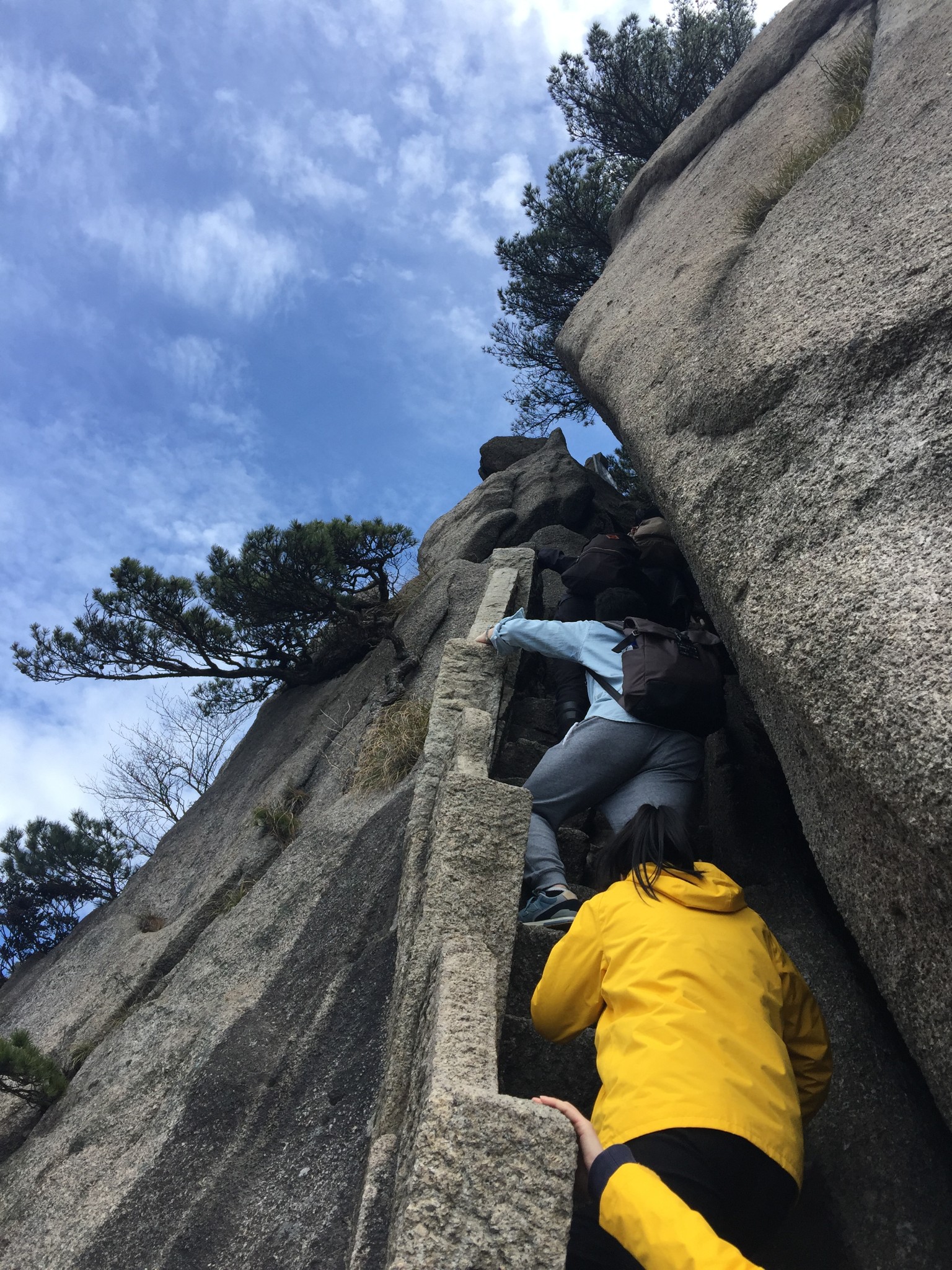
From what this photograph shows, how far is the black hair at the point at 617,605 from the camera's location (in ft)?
18.4

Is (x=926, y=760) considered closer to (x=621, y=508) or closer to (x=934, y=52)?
(x=934, y=52)

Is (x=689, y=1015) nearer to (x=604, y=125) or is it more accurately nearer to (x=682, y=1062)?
(x=682, y=1062)

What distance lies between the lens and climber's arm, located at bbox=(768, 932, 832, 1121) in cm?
286

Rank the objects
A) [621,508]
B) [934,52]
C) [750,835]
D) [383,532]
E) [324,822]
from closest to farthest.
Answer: [934,52]
[750,835]
[324,822]
[383,532]
[621,508]

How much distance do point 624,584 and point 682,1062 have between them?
13.8ft

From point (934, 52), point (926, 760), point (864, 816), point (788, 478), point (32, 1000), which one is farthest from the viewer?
point (32, 1000)

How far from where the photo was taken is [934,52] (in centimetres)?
456

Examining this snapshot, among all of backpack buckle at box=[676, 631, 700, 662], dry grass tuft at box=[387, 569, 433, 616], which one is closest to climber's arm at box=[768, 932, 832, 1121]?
backpack buckle at box=[676, 631, 700, 662]

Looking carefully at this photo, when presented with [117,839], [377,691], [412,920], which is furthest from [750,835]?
[117,839]

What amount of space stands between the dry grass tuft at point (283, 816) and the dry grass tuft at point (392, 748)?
75cm

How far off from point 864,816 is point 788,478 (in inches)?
55.1

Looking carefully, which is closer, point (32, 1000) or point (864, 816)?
point (864, 816)

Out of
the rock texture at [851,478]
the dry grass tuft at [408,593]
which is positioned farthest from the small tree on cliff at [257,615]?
the rock texture at [851,478]

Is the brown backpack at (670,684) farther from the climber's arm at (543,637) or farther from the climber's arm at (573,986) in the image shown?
the climber's arm at (573,986)
